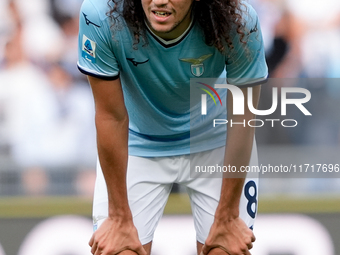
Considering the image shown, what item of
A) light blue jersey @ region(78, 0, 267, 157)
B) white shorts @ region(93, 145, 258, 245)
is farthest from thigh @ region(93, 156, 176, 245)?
light blue jersey @ region(78, 0, 267, 157)

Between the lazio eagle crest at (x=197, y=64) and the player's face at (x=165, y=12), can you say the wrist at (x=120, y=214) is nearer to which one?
the lazio eagle crest at (x=197, y=64)

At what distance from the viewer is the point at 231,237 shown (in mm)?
2549

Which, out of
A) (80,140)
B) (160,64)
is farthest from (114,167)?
(80,140)

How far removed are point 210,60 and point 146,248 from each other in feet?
3.24

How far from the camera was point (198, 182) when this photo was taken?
111 inches

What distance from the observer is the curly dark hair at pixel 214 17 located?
2.27 meters

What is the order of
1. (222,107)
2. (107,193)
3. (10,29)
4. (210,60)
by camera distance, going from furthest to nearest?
1. (10,29)
2. (222,107)
3. (107,193)
4. (210,60)

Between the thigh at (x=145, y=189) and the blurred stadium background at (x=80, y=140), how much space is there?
106 cm

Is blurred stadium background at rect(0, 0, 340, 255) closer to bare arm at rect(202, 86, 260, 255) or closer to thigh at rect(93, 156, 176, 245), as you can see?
thigh at rect(93, 156, 176, 245)

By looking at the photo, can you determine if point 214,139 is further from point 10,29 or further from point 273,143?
point 10,29

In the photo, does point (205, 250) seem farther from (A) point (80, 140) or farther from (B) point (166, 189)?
(A) point (80, 140)

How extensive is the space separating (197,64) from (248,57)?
23cm

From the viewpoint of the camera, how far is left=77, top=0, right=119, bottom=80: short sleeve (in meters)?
2.25

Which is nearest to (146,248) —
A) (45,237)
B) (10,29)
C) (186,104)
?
(186,104)
